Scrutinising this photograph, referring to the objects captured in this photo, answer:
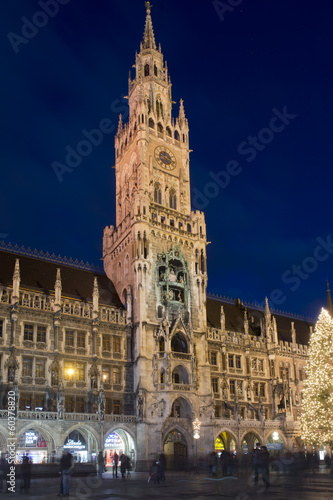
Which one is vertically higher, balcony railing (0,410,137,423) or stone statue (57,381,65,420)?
stone statue (57,381,65,420)

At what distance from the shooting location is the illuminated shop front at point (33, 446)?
136 feet

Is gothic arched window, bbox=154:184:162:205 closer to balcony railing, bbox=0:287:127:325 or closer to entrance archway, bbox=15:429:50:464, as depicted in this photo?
balcony railing, bbox=0:287:127:325

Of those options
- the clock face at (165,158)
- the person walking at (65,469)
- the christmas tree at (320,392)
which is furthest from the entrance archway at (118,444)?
the clock face at (165,158)

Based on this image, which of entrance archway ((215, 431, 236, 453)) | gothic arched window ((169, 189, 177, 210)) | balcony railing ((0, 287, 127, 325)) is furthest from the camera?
gothic arched window ((169, 189, 177, 210))

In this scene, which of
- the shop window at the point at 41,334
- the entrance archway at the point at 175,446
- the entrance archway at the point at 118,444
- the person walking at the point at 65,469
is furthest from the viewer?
the entrance archway at the point at 175,446

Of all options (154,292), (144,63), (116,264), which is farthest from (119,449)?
(144,63)

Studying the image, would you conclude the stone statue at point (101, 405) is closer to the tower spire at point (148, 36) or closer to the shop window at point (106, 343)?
the shop window at point (106, 343)

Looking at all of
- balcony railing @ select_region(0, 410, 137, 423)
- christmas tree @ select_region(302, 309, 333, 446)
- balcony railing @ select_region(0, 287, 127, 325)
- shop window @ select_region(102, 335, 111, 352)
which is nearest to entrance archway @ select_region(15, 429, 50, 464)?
balcony railing @ select_region(0, 410, 137, 423)

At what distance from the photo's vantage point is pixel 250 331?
65.8 m

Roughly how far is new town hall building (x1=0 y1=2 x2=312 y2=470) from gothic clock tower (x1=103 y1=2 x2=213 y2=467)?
0.14m

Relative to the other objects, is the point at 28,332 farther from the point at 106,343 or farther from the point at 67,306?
the point at 106,343

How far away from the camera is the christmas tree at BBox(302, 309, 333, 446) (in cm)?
4062

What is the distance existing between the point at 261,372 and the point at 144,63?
43.0m

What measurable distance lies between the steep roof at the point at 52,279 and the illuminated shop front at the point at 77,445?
13.1 metres
